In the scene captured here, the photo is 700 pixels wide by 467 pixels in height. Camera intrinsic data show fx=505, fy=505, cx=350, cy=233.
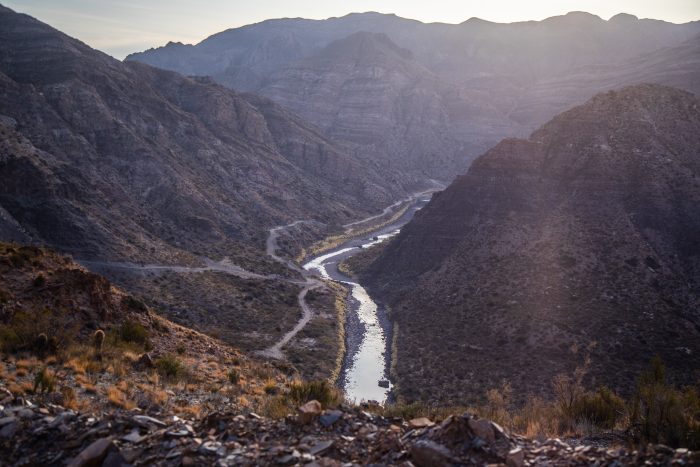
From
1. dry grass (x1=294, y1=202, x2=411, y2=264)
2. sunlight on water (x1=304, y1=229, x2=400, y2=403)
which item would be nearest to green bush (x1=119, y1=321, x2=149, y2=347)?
sunlight on water (x1=304, y1=229, x2=400, y2=403)

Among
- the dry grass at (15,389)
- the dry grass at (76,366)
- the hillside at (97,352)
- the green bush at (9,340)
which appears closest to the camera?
the dry grass at (15,389)

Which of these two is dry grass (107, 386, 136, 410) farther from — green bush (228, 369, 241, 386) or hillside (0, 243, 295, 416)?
green bush (228, 369, 241, 386)

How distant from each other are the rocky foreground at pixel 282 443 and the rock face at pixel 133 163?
161 ft

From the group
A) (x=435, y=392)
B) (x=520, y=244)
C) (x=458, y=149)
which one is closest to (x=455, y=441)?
(x=435, y=392)

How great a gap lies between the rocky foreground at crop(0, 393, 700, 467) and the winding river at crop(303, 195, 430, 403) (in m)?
14.9

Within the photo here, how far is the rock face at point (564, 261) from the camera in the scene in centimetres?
3928

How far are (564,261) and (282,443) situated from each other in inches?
1755

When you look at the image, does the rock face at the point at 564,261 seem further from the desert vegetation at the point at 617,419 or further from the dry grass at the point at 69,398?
the dry grass at the point at 69,398

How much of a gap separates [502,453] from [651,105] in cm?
6435

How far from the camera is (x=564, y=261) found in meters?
48.7

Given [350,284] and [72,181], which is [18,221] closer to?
[72,181]

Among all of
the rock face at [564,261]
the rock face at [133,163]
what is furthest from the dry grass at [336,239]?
the rock face at [564,261]

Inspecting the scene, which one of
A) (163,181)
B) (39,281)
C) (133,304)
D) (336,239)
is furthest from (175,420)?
(336,239)

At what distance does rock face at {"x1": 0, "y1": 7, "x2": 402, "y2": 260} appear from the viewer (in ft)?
198
